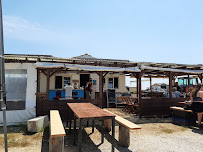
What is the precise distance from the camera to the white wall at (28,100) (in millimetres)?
6883

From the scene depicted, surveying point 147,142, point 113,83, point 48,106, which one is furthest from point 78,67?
point 113,83

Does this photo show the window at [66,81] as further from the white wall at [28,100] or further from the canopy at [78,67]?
the white wall at [28,100]

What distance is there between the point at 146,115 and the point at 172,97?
2200mm

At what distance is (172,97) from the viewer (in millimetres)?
9695

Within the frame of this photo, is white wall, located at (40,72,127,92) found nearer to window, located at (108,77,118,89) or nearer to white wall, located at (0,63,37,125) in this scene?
window, located at (108,77,118,89)

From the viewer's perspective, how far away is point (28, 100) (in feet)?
23.6

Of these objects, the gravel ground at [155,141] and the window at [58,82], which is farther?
the window at [58,82]

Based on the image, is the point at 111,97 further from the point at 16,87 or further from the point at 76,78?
the point at 16,87

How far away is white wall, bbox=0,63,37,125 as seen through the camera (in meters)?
6.88

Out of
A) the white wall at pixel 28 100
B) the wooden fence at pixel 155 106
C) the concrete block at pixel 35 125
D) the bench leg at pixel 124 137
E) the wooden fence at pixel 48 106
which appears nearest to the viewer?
the bench leg at pixel 124 137

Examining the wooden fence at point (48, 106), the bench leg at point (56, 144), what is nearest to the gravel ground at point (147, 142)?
the bench leg at point (56, 144)

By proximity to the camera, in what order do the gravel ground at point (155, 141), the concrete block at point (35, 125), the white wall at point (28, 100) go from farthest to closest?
1. the white wall at point (28, 100)
2. the concrete block at point (35, 125)
3. the gravel ground at point (155, 141)

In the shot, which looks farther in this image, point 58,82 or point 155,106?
point 58,82

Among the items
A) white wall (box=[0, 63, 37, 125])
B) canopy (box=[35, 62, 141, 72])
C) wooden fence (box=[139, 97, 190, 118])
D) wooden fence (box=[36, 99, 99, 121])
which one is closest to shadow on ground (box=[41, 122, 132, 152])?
wooden fence (box=[36, 99, 99, 121])
